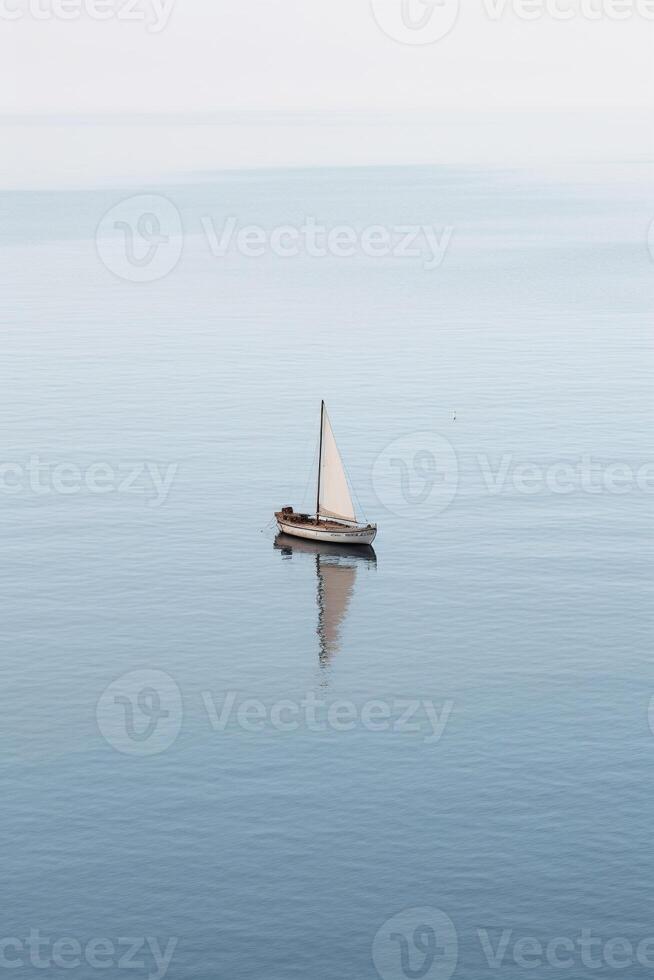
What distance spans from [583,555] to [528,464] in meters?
34.3

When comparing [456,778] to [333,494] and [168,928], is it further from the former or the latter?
[333,494]

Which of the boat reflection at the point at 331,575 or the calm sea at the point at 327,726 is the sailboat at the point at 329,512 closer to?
the boat reflection at the point at 331,575

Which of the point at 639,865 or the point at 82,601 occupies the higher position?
the point at 82,601

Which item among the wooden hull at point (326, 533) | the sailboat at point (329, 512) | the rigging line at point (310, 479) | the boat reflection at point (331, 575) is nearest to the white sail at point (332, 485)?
the sailboat at point (329, 512)

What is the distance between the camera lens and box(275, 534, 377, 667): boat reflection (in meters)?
133

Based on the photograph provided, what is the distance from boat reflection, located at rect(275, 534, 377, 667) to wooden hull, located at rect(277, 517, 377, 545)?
0.47 meters

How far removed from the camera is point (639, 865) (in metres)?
95.1

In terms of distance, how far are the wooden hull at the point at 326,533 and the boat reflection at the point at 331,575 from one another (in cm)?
47

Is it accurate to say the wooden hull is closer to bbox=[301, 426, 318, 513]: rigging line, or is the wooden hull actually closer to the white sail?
the white sail

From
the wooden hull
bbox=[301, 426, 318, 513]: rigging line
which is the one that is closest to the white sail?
the wooden hull

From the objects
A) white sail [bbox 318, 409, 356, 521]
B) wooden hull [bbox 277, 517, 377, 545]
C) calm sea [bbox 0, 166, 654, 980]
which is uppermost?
white sail [bbox 318, 409, 356, 521]

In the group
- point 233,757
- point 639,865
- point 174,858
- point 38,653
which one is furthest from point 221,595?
point 639,865

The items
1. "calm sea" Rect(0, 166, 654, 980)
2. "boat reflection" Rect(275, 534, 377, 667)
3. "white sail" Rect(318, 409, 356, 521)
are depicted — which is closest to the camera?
"calm sea" Rect(0, 166, 654, 980)

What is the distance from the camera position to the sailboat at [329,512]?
15712 centimetres
